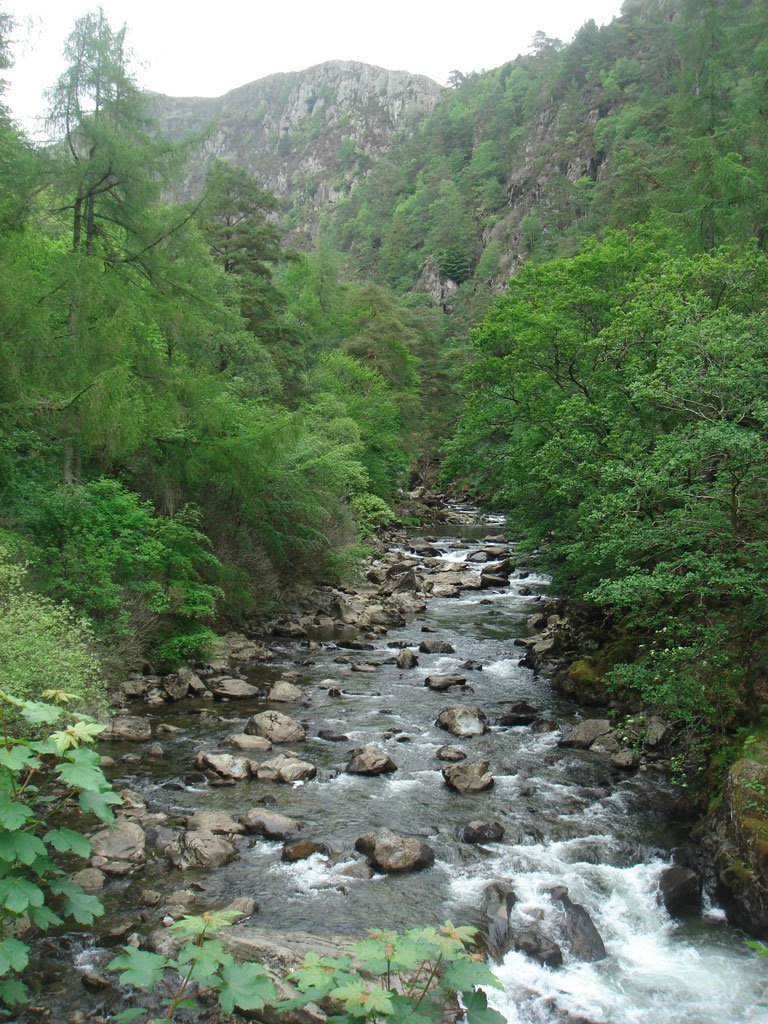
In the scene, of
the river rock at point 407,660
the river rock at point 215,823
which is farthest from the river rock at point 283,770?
the river rock at point 407,660

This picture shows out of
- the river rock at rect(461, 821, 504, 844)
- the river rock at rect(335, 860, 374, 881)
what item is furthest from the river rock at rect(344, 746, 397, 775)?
the river rock at rect(335, 860, 374, 881)

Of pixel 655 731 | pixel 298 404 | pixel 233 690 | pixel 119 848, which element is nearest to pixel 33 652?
pixel 119 848

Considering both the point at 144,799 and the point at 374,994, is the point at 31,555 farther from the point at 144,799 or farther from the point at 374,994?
the point at 374,994

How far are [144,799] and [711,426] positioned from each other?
882 centimetres

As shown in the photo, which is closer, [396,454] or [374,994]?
[374,994]

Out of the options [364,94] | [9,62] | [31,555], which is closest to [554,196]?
[9,62]

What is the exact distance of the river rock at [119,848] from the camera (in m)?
7.84

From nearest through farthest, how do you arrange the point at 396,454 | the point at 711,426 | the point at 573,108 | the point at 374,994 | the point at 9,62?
the point at 374,994 < the point at 711,426 < the point at 9,62 < the point at 396,454 < the point at 573,108

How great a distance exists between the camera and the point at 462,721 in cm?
1274

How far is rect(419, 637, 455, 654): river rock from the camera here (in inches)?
696

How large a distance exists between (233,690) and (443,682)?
170 inches

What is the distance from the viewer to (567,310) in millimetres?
16953

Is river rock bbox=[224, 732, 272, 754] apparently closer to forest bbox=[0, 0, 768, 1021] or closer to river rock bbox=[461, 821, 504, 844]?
forest bbox=[0, 0, 768, 1021]

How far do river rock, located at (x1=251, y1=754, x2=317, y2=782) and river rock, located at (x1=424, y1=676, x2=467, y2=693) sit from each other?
4548 millimetres
